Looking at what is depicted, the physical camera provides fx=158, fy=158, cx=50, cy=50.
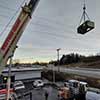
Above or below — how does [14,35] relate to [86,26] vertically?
below

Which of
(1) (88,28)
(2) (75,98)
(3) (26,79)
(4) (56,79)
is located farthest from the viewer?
(3) (26,79)

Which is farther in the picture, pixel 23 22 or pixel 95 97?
pixel 95 97

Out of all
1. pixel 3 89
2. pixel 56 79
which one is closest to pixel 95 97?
pixel 3 89

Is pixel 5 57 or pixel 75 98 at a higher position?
pixel 5 57

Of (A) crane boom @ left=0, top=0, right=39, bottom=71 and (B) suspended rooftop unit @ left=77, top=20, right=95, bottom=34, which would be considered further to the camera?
(A) crane boom @ left=0, top=0, right=39, bottom=71

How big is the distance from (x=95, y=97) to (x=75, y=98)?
400 centimetres

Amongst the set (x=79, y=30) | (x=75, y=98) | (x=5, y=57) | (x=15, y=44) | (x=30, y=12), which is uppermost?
(x=30, y=12)

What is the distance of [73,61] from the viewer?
64688 millimetres

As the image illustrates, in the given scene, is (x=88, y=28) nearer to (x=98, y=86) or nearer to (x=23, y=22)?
(x=23, y=22)

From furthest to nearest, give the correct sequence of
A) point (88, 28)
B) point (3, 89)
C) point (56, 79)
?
point (56, 79) < point (3, 89) < point (88, 28)

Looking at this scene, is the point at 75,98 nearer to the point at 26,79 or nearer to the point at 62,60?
the point at 26,79

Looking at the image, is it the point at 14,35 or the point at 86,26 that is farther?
the point at 14,35

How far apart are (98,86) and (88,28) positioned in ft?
48.5

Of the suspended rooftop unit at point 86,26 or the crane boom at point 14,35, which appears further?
the crane boom at point 14,35
